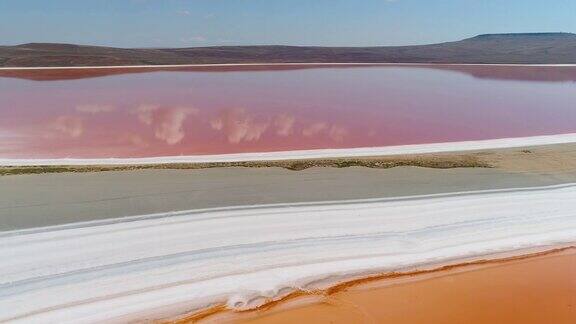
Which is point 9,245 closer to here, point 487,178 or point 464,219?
point 464,219

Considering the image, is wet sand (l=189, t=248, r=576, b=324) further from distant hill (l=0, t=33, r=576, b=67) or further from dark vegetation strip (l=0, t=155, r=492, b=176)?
distant hill (l=0, t=33, r=576, b=67)

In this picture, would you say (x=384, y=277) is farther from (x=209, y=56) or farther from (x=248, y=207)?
(x=209, y=56)

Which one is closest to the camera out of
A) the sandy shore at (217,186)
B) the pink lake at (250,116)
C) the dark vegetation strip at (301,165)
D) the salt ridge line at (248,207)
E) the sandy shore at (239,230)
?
the sandy shore at (239,230)

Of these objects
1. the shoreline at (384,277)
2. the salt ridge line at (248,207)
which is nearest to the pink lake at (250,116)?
the salt ridge line at (248,207)

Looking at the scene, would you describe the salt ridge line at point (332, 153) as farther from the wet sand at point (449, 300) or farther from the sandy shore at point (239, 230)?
the wet sand at point (449, 300)

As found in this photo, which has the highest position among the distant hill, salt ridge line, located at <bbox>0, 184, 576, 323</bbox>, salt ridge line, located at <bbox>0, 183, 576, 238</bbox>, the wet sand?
the distant hill

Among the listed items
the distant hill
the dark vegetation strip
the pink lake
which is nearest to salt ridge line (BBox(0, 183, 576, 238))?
the dark vegetation strip
